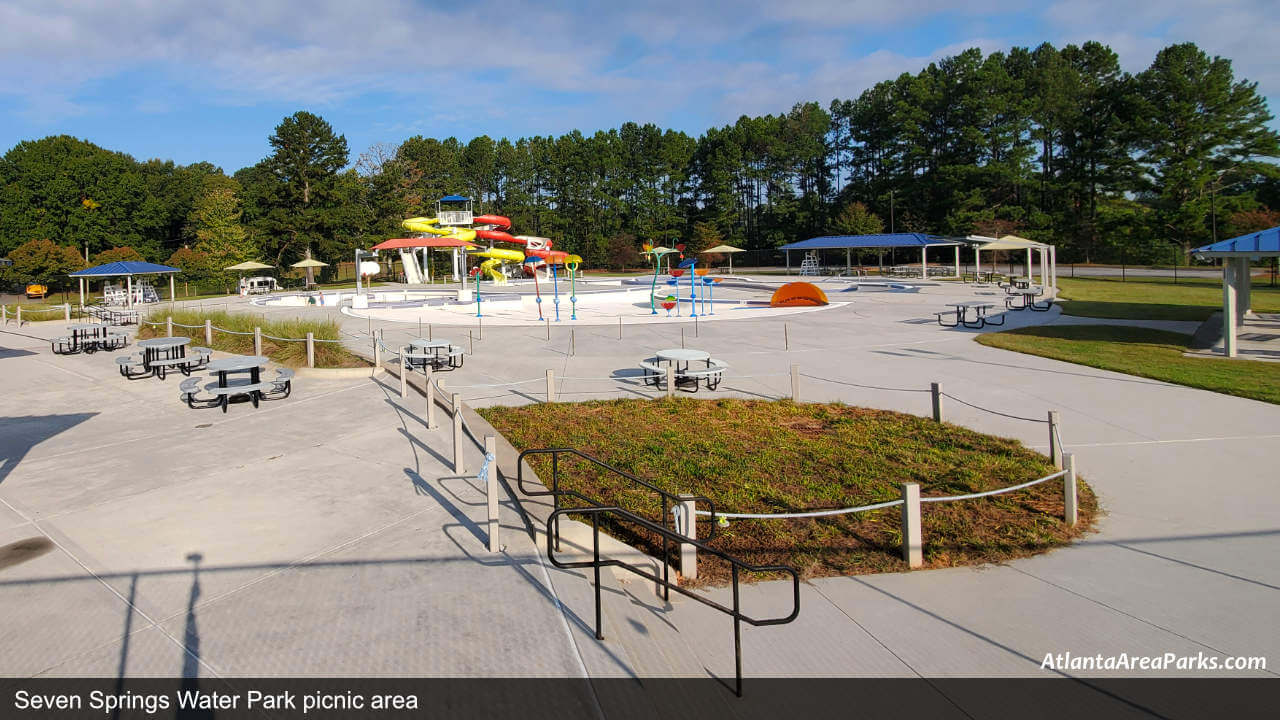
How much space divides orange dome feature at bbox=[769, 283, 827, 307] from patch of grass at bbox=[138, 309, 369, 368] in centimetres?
2155

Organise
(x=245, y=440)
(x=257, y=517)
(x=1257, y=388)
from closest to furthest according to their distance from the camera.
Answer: (x=257, y=517) < (x=245, y=440) < (x=1257, y=388)

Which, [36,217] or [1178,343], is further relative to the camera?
[36,217]

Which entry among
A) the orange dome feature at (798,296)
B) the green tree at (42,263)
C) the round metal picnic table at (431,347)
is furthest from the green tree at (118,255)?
the round metal picnic table at (431,347)

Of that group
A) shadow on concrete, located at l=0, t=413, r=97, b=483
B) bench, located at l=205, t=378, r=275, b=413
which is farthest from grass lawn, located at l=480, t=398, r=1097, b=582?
shadow on concrete, located at l=0, t=413, r=97, b=483

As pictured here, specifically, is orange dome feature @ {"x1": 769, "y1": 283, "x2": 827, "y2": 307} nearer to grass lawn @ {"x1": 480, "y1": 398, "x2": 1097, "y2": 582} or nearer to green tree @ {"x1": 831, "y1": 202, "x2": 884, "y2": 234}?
grass lawn @ {"x1": 480, "y1": 398, "x2": 1097, "y2": 582}

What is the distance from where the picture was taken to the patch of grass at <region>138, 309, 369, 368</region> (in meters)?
18.0

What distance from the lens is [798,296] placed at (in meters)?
36.2

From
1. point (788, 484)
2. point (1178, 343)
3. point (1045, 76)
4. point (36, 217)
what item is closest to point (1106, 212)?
point (1045, 76)

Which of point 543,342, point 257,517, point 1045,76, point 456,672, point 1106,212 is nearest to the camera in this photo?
point 456,672

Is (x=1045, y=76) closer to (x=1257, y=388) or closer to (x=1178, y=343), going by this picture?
(x=1178, y=343)

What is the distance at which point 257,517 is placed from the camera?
782 cm

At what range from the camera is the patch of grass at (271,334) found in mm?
17953

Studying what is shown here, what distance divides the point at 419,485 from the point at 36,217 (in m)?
79.0
